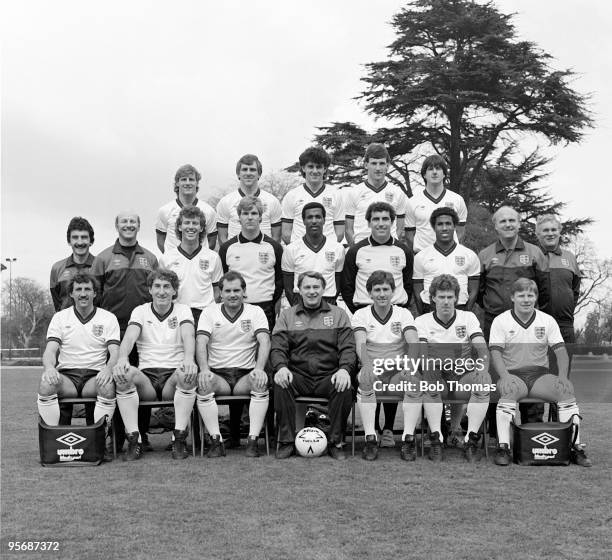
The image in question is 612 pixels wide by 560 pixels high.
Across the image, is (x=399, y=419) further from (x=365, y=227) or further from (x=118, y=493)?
(x=118, y=493)

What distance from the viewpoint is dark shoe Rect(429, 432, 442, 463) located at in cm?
623

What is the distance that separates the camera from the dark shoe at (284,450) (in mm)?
6279

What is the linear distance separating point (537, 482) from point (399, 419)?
3.67 m

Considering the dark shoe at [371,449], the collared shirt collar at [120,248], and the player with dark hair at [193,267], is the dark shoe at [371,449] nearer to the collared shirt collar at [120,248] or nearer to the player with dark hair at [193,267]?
the player with dark hair at [193,267]

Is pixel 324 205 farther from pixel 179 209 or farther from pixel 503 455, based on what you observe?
pixel 503 455

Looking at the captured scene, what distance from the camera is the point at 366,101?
24.9m

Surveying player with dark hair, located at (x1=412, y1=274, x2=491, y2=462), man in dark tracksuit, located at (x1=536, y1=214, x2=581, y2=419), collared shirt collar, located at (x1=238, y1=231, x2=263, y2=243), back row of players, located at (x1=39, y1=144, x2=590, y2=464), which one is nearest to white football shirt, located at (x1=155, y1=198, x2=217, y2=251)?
back row of players, located at (x1=39, y1=144, x2=590, y2=464)

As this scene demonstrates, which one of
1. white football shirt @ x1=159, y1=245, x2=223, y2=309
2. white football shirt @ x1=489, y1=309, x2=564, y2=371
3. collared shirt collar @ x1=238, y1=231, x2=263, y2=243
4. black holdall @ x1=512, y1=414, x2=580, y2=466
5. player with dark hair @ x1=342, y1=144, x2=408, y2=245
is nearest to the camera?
black holdall @ x1=512, y1=414, x2=580, y2=466

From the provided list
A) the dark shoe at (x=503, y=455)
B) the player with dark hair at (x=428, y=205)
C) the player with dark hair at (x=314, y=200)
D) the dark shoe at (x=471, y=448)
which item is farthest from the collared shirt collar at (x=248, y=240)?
the dark shoe at (x=503, y=455)

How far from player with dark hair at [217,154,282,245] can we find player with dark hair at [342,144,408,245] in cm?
79

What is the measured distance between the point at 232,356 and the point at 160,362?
2.03ft

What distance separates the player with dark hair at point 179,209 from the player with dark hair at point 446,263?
2287 mm

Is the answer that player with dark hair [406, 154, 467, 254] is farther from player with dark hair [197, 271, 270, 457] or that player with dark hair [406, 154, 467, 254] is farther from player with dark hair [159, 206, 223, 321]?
player with dark hair [159, 206, 223, 321]

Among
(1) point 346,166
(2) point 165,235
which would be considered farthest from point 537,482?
(1) point 346,166
